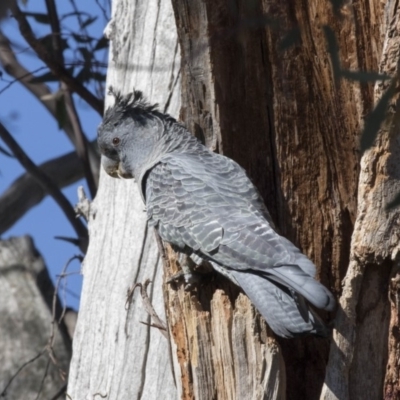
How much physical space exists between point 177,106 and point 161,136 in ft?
1.60

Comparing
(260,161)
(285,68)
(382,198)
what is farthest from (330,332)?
(285,68)

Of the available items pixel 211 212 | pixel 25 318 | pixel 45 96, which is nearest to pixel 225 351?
pixel 211 212

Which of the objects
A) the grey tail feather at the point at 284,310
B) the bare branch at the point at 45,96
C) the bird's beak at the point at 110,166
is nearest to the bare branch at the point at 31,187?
the bare branch at the point at 45,96

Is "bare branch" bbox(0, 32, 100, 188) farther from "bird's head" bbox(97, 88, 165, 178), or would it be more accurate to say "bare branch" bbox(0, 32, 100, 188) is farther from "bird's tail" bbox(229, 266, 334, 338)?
"bird's tail" bbox(229, 266, 334, 338)

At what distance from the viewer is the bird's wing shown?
2477 mm

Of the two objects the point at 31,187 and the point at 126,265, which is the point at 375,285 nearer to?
the point at 126,265

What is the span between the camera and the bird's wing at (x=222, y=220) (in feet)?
8.13

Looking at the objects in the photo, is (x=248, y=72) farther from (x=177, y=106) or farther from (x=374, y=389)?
(x=374, y=389)

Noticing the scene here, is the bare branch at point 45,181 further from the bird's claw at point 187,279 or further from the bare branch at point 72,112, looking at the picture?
the bird's claw at point 187,279

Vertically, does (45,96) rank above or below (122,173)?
above

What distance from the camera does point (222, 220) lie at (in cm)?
274

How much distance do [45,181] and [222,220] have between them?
244 cm

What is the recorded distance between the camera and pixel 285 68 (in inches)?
117

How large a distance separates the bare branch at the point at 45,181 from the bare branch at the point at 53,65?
512 millimetres
